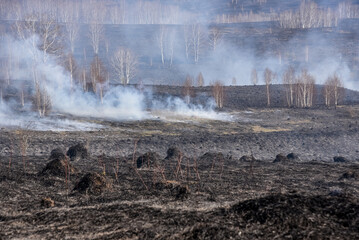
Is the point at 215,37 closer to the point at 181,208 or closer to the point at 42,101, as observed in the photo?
the point at 42,101

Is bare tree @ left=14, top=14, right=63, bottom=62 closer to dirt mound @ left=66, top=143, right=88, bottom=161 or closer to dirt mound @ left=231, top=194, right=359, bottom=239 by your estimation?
dirt mound @ left=66, top=143, right=88, bottom=161

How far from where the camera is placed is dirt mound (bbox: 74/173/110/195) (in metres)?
14.6

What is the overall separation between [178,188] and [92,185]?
126 inches

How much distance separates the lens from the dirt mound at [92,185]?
47.8 ft

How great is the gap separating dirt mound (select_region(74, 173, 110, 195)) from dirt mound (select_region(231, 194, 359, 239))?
521cm

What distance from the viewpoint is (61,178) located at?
55.5 ft

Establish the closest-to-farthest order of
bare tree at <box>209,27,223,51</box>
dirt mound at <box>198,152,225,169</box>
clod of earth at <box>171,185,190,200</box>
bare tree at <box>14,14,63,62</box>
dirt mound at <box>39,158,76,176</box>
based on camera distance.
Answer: clod of earth at <box>171,185,190,200</box>
dirt mound at <box>39,158,76,176</box>
dirt mound at <box>198,152,225,169</box>
bare tree at <box>14,14,63,62</box>
bare tree at <box>209,27,223,51</box>

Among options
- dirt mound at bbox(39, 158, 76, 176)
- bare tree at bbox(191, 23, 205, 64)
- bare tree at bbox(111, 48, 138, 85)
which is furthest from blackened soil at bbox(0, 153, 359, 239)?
bare tree at bbox(191, 23, 205, 64)

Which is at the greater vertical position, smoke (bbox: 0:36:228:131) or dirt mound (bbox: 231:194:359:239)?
smoke (bbox: 0:36:228:131)

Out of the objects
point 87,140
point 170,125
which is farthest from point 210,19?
point 87,140

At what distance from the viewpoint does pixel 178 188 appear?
14.7 m

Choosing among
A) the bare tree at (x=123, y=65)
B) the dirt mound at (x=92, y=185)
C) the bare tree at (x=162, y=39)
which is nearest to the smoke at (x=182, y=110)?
the bare tree at (x=123, y=65)

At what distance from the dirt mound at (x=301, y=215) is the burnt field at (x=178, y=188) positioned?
3 cm

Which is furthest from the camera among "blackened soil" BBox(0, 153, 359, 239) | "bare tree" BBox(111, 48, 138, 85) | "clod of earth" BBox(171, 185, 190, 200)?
"bare tree" BBox(111, 48, 138, 85)
